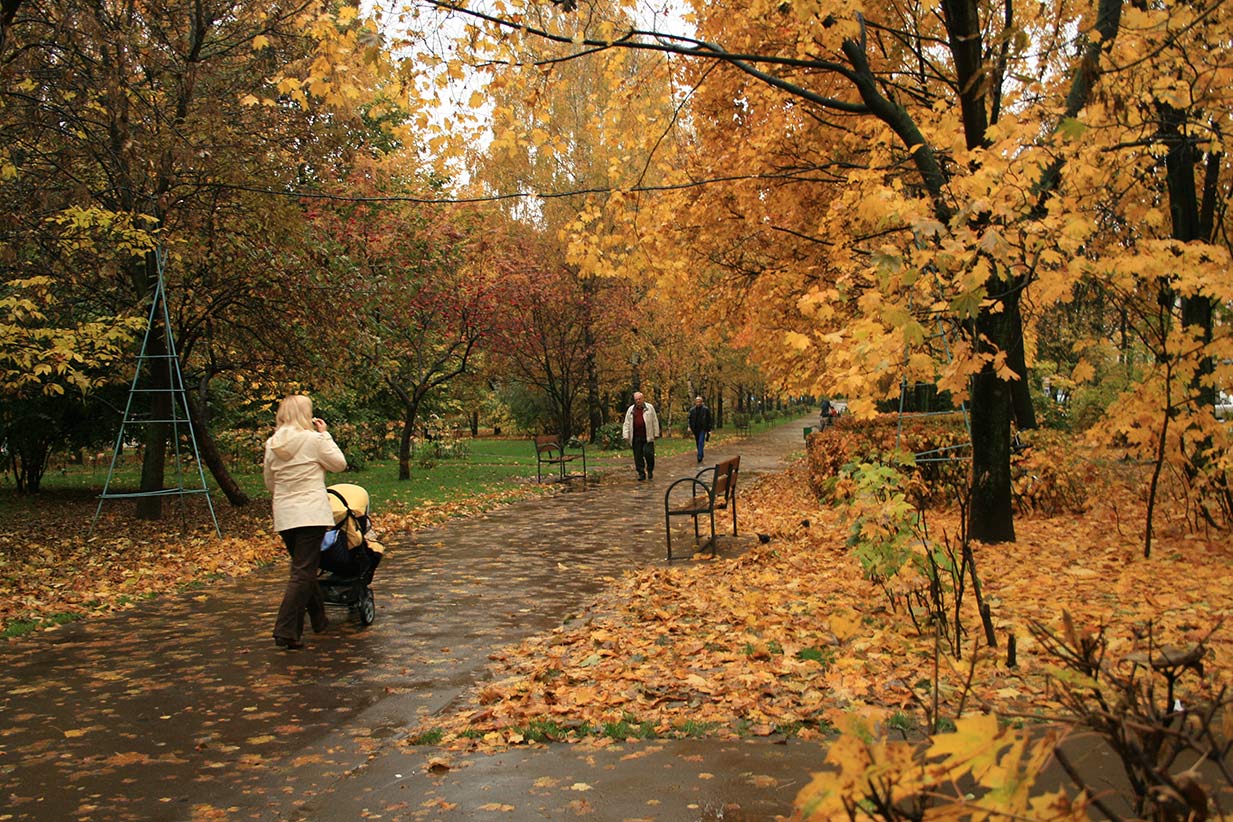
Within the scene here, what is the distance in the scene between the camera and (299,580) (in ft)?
21.9

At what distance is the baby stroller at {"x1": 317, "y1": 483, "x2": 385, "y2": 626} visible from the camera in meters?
7.13

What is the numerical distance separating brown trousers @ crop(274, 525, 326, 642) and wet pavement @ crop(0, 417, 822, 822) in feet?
0.70

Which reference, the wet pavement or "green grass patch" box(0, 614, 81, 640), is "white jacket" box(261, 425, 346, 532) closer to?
the wet pavement

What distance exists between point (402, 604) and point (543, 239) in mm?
25373

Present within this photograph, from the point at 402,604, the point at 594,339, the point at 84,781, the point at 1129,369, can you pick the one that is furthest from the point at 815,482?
the point at 594,339

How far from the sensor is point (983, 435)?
8969mm

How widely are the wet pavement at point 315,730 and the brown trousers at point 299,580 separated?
21cm

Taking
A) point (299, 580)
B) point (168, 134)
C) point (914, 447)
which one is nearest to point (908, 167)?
point (914, 447)

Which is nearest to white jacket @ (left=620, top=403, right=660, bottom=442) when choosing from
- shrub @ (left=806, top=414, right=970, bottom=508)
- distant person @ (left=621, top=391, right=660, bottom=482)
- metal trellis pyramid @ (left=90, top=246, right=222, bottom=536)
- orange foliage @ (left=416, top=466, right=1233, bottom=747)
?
distant person @ (left=621, top=391, right=660, bottom=482)

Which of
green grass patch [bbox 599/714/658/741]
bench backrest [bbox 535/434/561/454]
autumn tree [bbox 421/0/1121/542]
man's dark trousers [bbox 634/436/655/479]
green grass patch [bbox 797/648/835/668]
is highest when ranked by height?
autumn tree [bbox 421/0/1121/542]

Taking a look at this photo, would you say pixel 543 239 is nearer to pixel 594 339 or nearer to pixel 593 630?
pixel 594 339

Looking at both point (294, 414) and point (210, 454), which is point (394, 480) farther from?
point (294, 414)

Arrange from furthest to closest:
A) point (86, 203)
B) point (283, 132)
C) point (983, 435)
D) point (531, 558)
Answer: point (283, 132)
point (86, 203)
point (531, 558)
point (983, 435)

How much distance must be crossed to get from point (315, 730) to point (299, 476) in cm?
244
